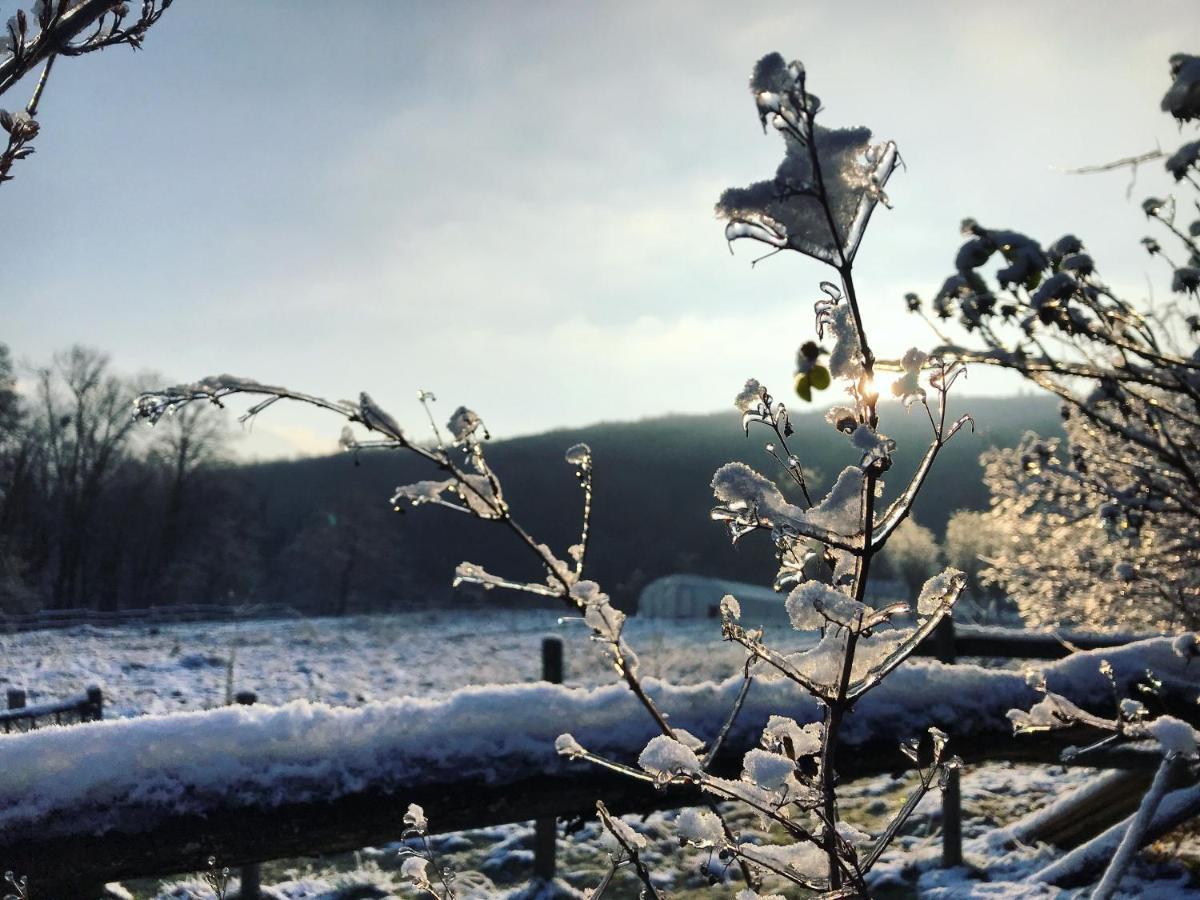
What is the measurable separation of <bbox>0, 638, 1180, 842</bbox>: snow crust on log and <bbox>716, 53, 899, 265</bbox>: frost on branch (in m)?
1.67

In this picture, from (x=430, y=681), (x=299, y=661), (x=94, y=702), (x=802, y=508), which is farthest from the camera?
(x=299, y=661)

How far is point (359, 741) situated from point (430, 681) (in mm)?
14381

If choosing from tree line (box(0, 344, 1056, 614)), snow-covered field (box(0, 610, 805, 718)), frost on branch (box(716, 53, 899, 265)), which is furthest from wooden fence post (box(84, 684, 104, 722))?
tree line (box(0, 344, 1056, 614))

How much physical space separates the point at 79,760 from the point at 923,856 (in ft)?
18.1

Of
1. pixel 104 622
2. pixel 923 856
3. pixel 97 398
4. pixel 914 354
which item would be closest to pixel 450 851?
pixel 923 856

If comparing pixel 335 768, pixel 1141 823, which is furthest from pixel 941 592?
pixel 1141 823

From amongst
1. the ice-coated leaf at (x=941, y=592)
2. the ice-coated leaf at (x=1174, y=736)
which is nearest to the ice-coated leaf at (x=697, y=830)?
the ice-coated leaf at (x=941, y=592)

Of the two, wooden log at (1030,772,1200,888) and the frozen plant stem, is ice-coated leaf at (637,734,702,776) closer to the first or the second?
the frozen plant stem

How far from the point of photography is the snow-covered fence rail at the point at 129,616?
2273 cm

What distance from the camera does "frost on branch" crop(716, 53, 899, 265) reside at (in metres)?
0.83

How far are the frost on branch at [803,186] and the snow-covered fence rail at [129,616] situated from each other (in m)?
21.6

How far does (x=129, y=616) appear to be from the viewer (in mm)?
27500

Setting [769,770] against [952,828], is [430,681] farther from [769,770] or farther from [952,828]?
[769,770]

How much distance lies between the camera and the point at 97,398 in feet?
116
